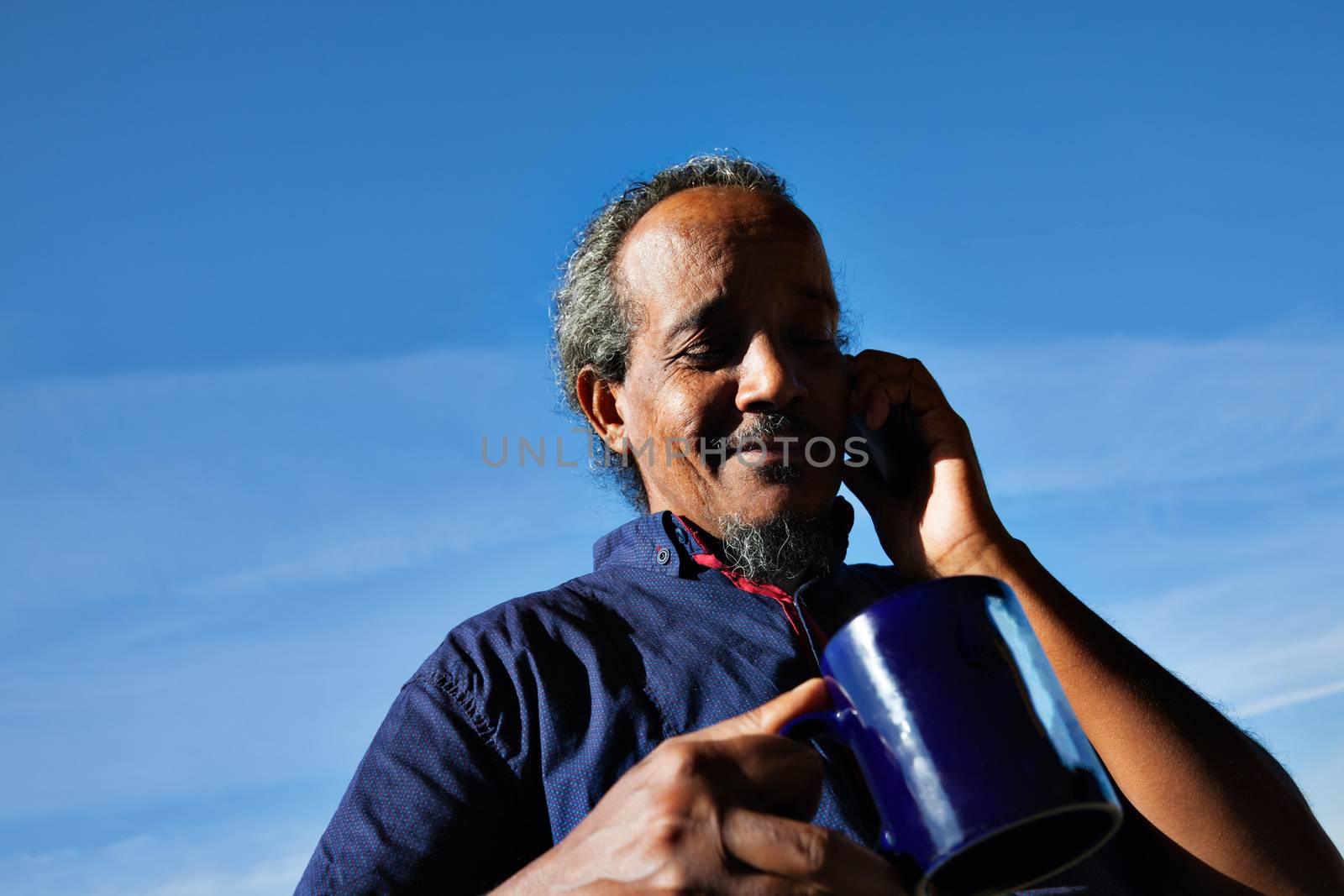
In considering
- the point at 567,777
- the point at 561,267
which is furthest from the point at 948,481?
the point at 561,267

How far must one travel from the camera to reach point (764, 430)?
2.14 meters

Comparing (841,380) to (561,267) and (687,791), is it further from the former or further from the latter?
(687,791)

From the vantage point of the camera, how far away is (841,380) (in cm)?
233

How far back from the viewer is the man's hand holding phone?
208cm

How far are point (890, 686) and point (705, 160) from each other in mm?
2065

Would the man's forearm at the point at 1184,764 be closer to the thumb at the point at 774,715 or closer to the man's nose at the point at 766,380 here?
the man's nose at the point at 766,380

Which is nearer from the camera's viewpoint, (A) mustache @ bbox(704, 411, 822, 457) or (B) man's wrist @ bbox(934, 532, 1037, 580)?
(B) man's wrist @ bbox(934, 532, 1037, 580)

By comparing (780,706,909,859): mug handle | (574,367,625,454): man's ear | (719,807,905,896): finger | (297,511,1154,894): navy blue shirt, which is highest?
(574,367,625,454): man's ear

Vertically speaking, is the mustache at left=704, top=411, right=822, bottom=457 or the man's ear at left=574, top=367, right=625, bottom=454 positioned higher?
the man's ear at left=574, top=367, right=625, bottom=454

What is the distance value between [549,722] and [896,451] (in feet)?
3.34

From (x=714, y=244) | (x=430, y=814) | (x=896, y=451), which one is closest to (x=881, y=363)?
(x=896, y=451)

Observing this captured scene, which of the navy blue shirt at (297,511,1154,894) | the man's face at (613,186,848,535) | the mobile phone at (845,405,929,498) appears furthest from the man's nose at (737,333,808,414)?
the navy blue shirt at (297,511,1154,894)

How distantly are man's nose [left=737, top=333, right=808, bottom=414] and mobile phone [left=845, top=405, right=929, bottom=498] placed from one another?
9.5 inches

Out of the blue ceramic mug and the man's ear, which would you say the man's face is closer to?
the man's ear
